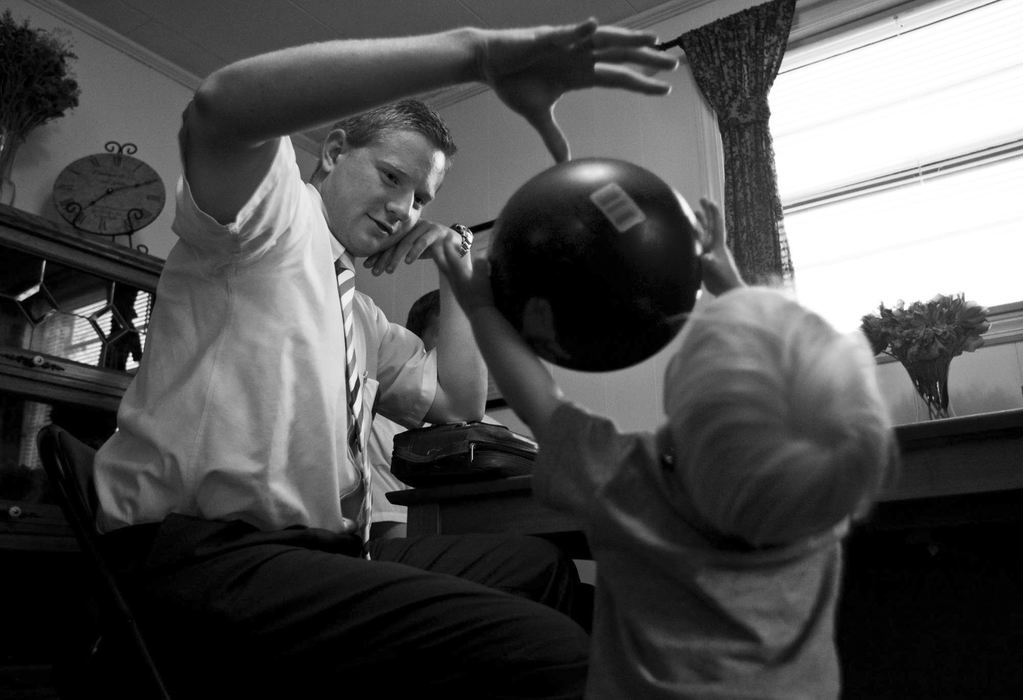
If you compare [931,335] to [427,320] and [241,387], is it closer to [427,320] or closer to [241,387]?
[427,320]

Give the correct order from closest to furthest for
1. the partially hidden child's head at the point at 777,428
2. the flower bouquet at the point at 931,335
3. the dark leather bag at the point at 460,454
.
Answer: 1. the partially hidden child's head at the point at 777,428
2. the dark leather bag at the point at 460,454
3. the flower bouquet at the point at 931,335

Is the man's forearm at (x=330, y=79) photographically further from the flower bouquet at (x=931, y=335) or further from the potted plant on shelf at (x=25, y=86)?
the potted plant on shelf at (x=25, y=86)

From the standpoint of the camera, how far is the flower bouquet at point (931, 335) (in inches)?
112

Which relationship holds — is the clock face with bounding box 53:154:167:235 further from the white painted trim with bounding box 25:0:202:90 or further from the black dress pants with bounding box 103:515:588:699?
the black dress pants with bounding box 103:515:588:699

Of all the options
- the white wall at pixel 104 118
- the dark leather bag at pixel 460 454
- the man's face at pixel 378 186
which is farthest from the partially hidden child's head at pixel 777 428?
the white wall at pixel 104 118

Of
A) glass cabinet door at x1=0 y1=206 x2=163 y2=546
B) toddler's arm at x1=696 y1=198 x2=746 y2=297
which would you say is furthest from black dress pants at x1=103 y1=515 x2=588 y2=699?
glass cabinet door at x1=0 y1=206 x2=163 y2=546

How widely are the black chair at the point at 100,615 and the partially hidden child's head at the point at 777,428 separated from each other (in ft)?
2.83

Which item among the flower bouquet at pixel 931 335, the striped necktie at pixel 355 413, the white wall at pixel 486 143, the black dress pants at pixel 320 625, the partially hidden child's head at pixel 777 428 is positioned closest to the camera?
the partially hidden child's head at pixel 777 428

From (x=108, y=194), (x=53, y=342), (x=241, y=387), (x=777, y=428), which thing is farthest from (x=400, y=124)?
(x=108, y=194)

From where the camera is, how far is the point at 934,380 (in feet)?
9.63

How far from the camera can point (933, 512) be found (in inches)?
68.3

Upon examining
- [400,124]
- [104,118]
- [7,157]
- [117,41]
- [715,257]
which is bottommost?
[715,257]

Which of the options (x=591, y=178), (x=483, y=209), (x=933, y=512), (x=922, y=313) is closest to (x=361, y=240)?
(x=591, y=178)

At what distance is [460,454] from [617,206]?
114 cm
